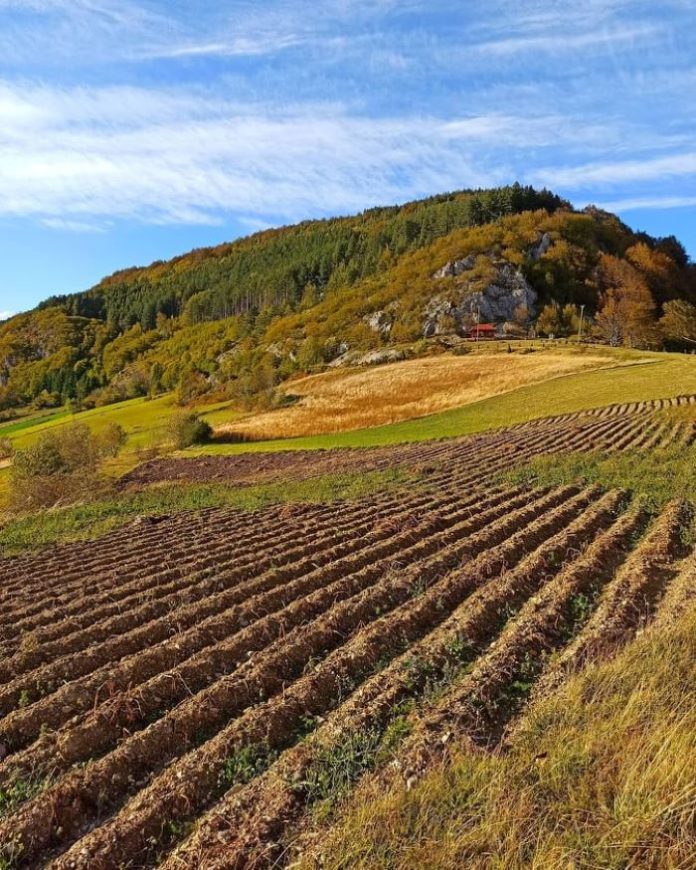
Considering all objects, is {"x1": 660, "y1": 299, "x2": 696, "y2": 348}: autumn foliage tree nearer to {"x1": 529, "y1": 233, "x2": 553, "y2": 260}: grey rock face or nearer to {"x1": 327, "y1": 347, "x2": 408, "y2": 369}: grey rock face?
{"x1": 327, "y1": 347, "x2": 408, "y2": 369}: grey rock face

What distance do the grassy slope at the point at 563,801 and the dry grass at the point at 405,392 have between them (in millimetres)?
57734

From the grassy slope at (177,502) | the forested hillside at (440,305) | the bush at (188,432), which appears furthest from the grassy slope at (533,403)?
the forested hillside at (440,305)

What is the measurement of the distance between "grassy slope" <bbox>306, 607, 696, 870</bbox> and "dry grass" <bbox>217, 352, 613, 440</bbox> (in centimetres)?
5773

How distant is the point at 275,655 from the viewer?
28.5 ft

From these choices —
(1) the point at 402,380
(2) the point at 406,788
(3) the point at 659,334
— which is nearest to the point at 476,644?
(2) the point at 406,788

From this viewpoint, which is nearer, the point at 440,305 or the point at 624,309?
the point at 624,309

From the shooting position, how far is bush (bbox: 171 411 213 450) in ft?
230

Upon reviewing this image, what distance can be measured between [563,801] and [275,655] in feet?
16.6

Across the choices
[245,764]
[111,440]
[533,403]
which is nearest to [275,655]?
[245,764]

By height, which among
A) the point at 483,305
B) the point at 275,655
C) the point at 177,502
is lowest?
the point at 177,502

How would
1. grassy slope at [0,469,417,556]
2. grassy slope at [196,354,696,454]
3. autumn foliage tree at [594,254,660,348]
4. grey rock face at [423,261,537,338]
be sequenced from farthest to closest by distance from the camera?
grey rock face at [423,261,537,338] → autumn foliage tree at [594,254,660,348] → grassy slope at [196,354,696,454] → grassy slope at [0,469,417,556]

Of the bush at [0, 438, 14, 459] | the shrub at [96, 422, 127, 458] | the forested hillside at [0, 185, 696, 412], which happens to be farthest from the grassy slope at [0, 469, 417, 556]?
the forested hillside at [0, 185, 696, 412]

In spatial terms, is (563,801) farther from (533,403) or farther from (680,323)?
(680,323)

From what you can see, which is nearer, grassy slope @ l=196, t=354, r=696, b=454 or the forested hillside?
grassy slope @ l=196, t=354, r=696, b=454
